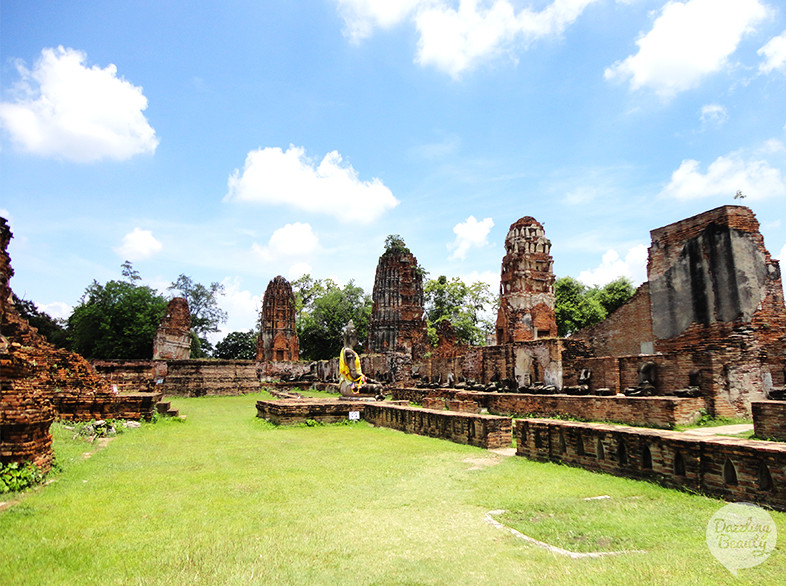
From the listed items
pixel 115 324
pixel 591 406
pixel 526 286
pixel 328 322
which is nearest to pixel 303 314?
pixel 328 322

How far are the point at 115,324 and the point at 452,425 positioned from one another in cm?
3121

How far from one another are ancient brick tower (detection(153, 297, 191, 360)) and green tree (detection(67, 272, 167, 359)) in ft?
13.6

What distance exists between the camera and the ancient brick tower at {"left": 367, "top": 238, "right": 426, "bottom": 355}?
82.7 ft

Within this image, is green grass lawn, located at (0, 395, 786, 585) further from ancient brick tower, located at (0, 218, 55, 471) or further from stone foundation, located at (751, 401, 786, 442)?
stone foundation, located at (751, 401, 786, 442)

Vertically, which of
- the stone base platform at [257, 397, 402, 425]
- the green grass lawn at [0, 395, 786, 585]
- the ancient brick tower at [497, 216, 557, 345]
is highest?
the ancient brick tower at [497, 216, 557, 345]

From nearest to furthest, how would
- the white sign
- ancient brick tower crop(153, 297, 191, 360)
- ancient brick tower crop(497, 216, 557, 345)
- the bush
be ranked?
the white sign
the bush
ancient brick tower crop(497, 216, 557, 345)
ancient brick tower crop(153, 297, 191, 360)

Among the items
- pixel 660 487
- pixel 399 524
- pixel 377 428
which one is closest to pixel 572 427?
pixel 660 487

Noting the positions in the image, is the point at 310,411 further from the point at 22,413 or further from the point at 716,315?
the point at 716,315

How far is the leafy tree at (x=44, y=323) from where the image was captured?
36.4m

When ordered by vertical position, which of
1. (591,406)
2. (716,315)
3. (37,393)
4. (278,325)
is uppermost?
(278,325)

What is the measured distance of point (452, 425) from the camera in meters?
7.93

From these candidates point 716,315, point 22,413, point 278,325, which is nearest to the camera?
point 22,413

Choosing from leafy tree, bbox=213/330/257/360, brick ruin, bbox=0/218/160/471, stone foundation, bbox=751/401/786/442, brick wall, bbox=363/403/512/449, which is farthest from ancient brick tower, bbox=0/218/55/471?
leafy tree, bbox=213/330/257/360

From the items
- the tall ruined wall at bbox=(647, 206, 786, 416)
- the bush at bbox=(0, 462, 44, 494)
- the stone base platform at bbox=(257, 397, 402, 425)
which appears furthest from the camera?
the stone base platform at bbox=(257, 397, 402, 425)
